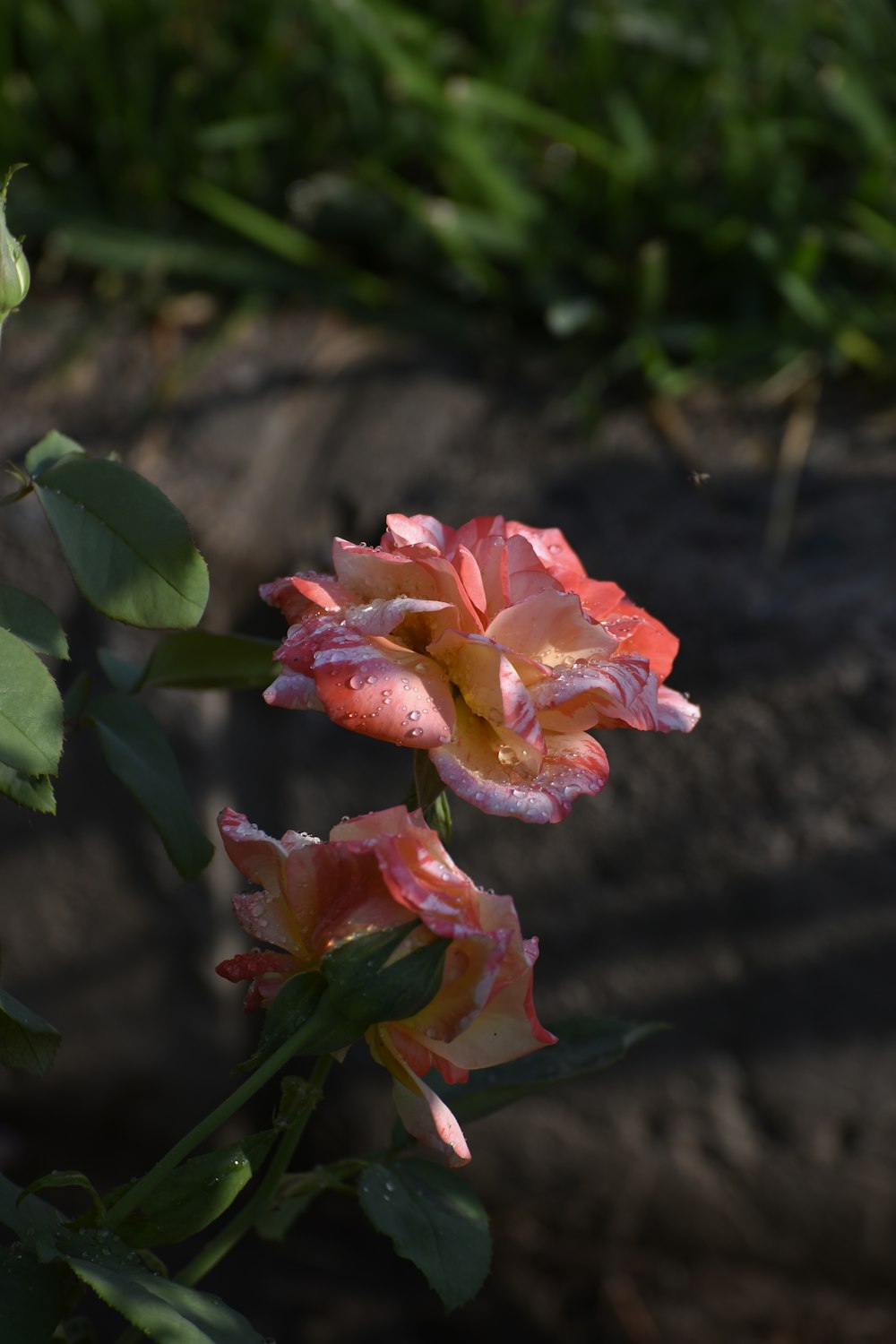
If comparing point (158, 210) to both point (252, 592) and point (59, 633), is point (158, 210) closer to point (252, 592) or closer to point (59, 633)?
point (252, 592)

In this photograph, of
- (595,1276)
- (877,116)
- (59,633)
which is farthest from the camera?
(877,116)

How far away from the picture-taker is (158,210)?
1.58 meters

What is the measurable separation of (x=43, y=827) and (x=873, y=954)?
885mm

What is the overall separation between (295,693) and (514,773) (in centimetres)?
7

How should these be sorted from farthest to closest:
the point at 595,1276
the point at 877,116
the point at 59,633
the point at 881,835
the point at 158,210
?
the point at 158,210 → the point at 877,116 → the point at 595,1276 → the point at 881,835 → the point at 59,633

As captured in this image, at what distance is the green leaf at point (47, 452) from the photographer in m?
0.46

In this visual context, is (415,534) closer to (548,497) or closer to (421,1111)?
(421,1111)

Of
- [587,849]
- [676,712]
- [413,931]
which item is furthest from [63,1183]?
[587,849]

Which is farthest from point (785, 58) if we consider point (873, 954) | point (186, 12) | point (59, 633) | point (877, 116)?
point (59, 633)

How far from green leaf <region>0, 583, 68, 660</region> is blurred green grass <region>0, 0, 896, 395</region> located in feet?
3.46

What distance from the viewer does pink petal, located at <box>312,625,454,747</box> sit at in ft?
1.14

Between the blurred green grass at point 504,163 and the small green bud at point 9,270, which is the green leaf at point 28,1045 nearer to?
the small green bud at point 9,270

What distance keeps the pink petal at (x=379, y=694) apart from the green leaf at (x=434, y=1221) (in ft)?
0.55

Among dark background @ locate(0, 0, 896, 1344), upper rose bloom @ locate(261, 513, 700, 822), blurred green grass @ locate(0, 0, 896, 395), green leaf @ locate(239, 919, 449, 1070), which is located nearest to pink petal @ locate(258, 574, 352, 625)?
upper rose bloom @ locate(261, 513, 700, 822)
